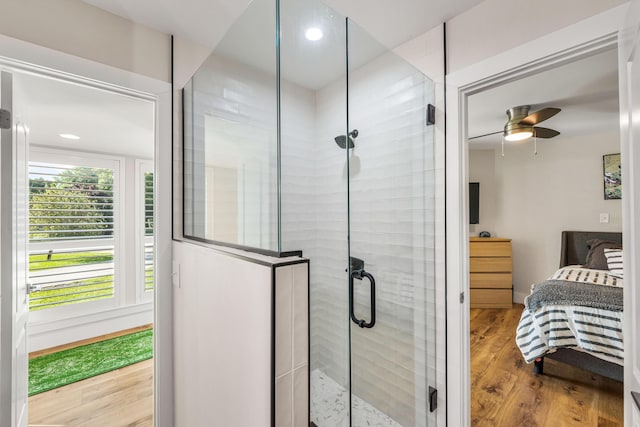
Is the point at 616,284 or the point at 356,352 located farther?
the point at 616,284

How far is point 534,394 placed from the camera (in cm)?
221

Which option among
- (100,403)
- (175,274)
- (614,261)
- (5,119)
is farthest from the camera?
(614,261)

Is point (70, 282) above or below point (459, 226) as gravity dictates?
below

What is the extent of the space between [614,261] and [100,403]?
5.00 m

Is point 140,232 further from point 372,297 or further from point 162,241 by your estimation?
point 372,297

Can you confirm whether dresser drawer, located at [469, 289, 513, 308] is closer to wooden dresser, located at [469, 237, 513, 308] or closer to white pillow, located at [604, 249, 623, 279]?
wooden dresser, located at [469, 237, 513, 308]

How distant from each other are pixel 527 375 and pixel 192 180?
3.04m

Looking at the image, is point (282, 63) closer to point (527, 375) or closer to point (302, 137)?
point (302, 137)

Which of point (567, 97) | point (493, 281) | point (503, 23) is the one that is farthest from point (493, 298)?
point (503, 23)

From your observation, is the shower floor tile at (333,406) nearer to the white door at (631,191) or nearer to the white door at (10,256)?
the white door at (631,191)

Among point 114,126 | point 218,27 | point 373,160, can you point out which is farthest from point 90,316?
point 373,160

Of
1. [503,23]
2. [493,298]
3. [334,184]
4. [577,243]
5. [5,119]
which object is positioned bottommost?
[493,298]

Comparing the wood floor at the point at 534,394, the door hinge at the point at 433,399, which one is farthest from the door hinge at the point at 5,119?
the wood floor at the point at 534,394

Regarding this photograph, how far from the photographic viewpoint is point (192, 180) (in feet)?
5.64
